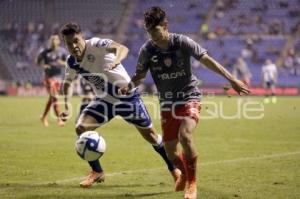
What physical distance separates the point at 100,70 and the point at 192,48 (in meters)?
1.73

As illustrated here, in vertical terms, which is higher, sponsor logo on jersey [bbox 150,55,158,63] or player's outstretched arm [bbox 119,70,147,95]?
sponsor logo on jersey [bbox 150,55,158,63]

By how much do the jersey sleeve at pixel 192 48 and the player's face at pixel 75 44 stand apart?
5.04 feet

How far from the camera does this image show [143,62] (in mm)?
7703

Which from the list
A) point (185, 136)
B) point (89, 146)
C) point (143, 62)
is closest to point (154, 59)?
point (143, 62)

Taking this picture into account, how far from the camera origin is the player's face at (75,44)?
325 inches

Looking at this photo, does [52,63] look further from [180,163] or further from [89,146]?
[180,163]

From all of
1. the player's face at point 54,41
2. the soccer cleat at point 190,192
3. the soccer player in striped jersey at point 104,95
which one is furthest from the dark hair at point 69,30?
the player's face at point 54,41

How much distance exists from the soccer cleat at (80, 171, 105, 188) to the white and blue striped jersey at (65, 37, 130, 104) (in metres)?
1.01

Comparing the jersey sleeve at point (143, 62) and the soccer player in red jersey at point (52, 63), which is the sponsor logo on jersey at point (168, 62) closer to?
the jersey sleeve at point (143, 62)

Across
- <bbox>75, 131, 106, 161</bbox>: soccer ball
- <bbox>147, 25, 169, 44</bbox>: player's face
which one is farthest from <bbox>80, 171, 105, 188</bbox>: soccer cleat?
<bbox>147, 25, 169, 44</bbox>: player's face

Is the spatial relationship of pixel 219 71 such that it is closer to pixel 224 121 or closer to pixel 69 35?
pixel 69 35

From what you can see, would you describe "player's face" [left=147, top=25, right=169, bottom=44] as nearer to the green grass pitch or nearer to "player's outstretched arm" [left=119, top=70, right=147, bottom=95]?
"player's outstretched arm" [left=119, top=70, right=147, bottom=95]

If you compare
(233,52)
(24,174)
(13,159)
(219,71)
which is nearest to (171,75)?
(219,71)

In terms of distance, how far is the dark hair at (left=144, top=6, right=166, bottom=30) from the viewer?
7285 mm
